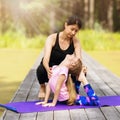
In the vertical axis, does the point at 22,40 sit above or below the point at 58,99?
below

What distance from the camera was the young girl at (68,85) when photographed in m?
4.77

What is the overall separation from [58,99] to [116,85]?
1.80 m

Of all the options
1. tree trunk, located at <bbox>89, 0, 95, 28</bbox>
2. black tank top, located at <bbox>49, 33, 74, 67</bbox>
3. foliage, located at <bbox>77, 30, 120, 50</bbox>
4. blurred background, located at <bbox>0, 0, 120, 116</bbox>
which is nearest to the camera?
black tank top, located at <bbox>49, 33, 74, 67</bbox>

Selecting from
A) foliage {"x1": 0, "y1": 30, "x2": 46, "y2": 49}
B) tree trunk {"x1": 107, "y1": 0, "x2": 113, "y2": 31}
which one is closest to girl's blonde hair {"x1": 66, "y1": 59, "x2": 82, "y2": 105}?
foliage {"x1": 0, "y1": 30, "x2": 46, "y2": 49}

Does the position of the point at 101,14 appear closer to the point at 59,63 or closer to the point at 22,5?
the point at 22,5

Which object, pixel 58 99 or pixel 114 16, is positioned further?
pixel 114 16

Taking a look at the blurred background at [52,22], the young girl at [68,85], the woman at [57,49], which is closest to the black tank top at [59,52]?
the woman at [57,49]

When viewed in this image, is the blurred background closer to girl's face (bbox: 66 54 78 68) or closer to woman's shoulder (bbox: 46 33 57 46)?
woman's shoulder (bbox: 46 33 57 46)

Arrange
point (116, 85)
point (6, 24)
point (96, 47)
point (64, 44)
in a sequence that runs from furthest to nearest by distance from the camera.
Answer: point (6, 24)
point (96, 47)
point (116, 85)
point (64, 44)

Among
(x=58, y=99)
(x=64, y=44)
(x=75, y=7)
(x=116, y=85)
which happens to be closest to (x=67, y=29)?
(x=64, y=44)

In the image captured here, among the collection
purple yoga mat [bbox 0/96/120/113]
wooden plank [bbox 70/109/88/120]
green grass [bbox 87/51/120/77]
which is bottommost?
green grass [bbox 87/51/120/77]

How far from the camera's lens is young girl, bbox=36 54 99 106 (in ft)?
15.7

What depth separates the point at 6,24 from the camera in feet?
81.5

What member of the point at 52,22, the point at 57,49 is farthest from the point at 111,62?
the point at 52,22
